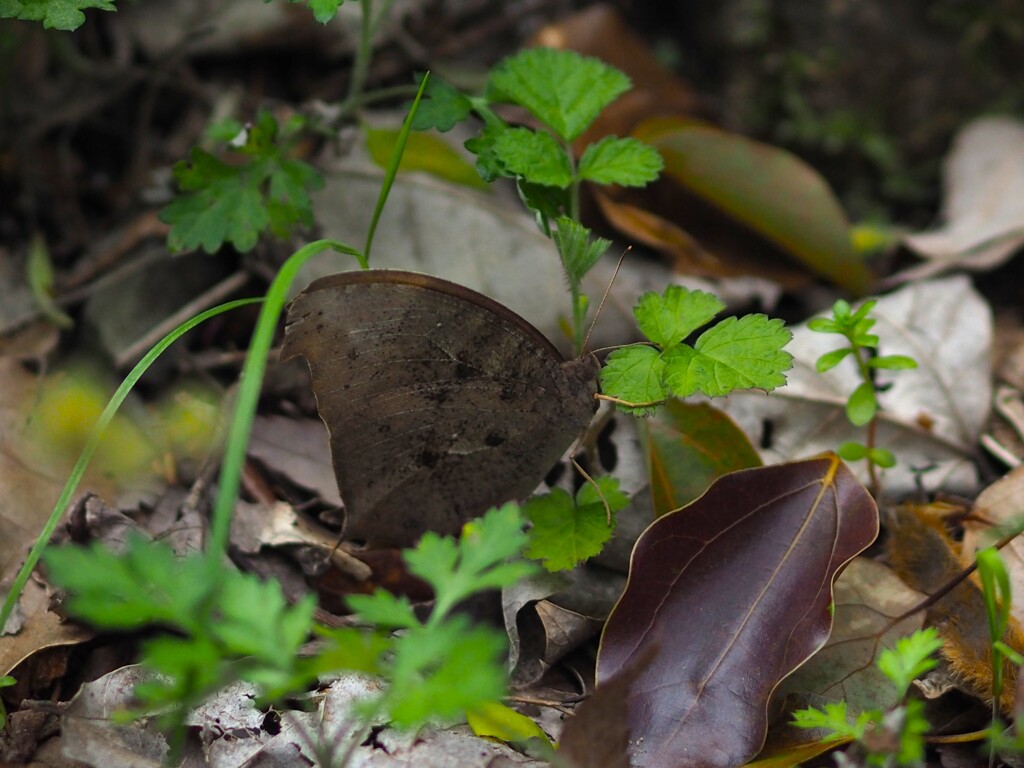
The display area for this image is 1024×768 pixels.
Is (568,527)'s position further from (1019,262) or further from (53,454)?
(1019,262)

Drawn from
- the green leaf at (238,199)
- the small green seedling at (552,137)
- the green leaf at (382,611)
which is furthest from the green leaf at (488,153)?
the green leaf at (382,611)

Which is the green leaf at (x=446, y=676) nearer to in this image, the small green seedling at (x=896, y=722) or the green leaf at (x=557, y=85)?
the small green seedling at (x=896, y=722)

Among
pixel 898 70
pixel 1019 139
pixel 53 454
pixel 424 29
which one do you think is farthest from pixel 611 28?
pixel 53 454

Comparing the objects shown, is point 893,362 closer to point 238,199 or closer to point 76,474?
point 238,199

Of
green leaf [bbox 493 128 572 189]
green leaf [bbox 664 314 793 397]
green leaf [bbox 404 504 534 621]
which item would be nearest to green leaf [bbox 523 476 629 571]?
green leaf [bbox 664 314 793 397]

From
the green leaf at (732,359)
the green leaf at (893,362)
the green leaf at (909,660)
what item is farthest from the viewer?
the green leaf at (893,362)

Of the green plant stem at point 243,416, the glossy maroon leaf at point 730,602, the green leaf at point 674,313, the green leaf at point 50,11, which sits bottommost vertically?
the glossy maroon leaf at point 730,602
